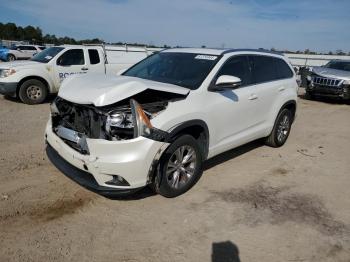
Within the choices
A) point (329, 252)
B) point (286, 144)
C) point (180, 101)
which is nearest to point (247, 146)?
point (286, 144)

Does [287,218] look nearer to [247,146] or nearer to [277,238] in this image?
[277,238]

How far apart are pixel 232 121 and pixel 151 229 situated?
202 centimetres

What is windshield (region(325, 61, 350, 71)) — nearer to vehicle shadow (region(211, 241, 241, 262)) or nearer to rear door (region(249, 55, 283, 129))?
rear door (region(249, 55, 283, 129))

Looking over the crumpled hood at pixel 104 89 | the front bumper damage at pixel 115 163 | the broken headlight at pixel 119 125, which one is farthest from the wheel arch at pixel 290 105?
the broken headlight at pixel 119 125

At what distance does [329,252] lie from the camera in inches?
134

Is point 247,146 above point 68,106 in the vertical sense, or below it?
below

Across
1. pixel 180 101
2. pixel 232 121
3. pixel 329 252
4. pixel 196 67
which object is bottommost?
pixel 329 252

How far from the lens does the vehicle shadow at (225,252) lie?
10.5 feet

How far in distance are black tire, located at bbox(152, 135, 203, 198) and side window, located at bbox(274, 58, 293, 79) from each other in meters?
2.78

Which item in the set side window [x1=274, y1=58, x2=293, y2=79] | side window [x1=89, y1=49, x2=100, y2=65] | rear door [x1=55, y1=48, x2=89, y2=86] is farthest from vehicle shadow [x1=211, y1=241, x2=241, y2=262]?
side window [x1=89, y1=49, x2=100, y2=65]

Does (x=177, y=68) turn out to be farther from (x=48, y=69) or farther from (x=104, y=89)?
(x=48, y=69)

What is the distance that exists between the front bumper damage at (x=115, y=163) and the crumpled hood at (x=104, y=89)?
1.42ft

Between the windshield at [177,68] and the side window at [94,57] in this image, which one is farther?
the side window at [94,57]

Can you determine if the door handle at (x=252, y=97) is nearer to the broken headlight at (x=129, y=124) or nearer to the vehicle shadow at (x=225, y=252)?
the broken headlight at (x=129, y=124)
